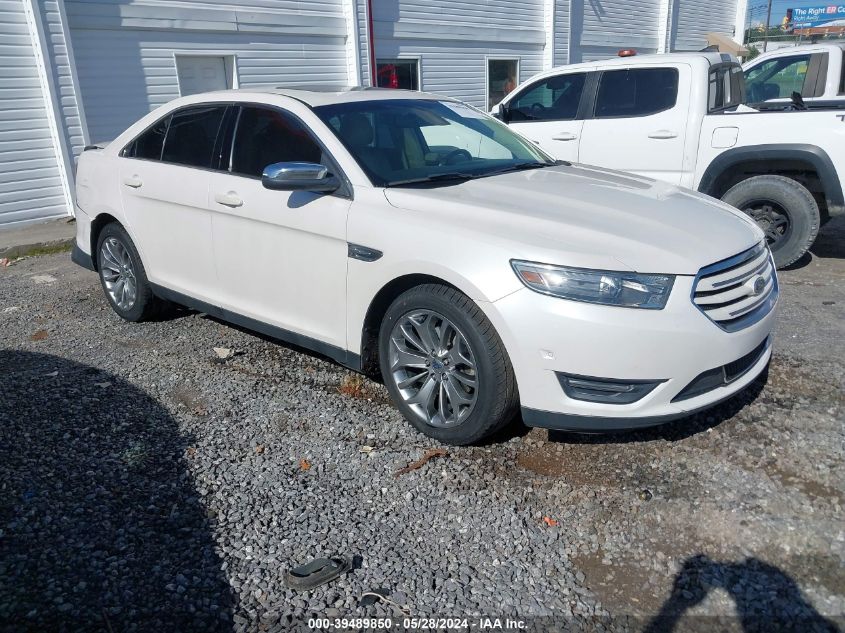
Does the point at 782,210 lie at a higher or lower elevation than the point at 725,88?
lower

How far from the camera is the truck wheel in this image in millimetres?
6367

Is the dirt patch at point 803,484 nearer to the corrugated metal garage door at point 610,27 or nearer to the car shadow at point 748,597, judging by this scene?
the car shadow at point 748,597

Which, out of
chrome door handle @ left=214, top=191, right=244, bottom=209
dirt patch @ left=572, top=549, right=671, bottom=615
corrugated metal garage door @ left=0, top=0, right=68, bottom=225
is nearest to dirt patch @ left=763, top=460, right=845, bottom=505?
dirt patch @ left=572, top=549, right=671, bottom=615

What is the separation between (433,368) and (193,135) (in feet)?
8.10

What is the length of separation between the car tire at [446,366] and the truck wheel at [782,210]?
14.1 ft

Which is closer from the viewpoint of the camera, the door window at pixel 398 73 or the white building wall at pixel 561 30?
the door window at pixel 398 73

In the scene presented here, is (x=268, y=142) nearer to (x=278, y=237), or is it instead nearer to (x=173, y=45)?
(x=278, y=237)

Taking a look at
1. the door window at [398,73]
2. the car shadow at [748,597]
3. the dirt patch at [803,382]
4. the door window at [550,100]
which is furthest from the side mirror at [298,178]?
the door window at [398,73]

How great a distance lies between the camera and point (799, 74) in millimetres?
→ 9883

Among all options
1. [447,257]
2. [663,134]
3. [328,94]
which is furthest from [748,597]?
[663,134]

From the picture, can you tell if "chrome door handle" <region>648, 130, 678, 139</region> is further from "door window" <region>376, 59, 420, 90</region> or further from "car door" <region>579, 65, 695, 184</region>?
"door window" <region>376, 59, 420, 90</region>

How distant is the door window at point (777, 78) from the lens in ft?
32.2

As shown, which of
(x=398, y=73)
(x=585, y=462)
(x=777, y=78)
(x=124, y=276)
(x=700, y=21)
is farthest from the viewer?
(x=700, y=21)

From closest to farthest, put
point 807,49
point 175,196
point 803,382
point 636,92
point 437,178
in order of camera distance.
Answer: point 437,178 < point 803,382 < point 175,196 < point 636,92 < point 807,49
